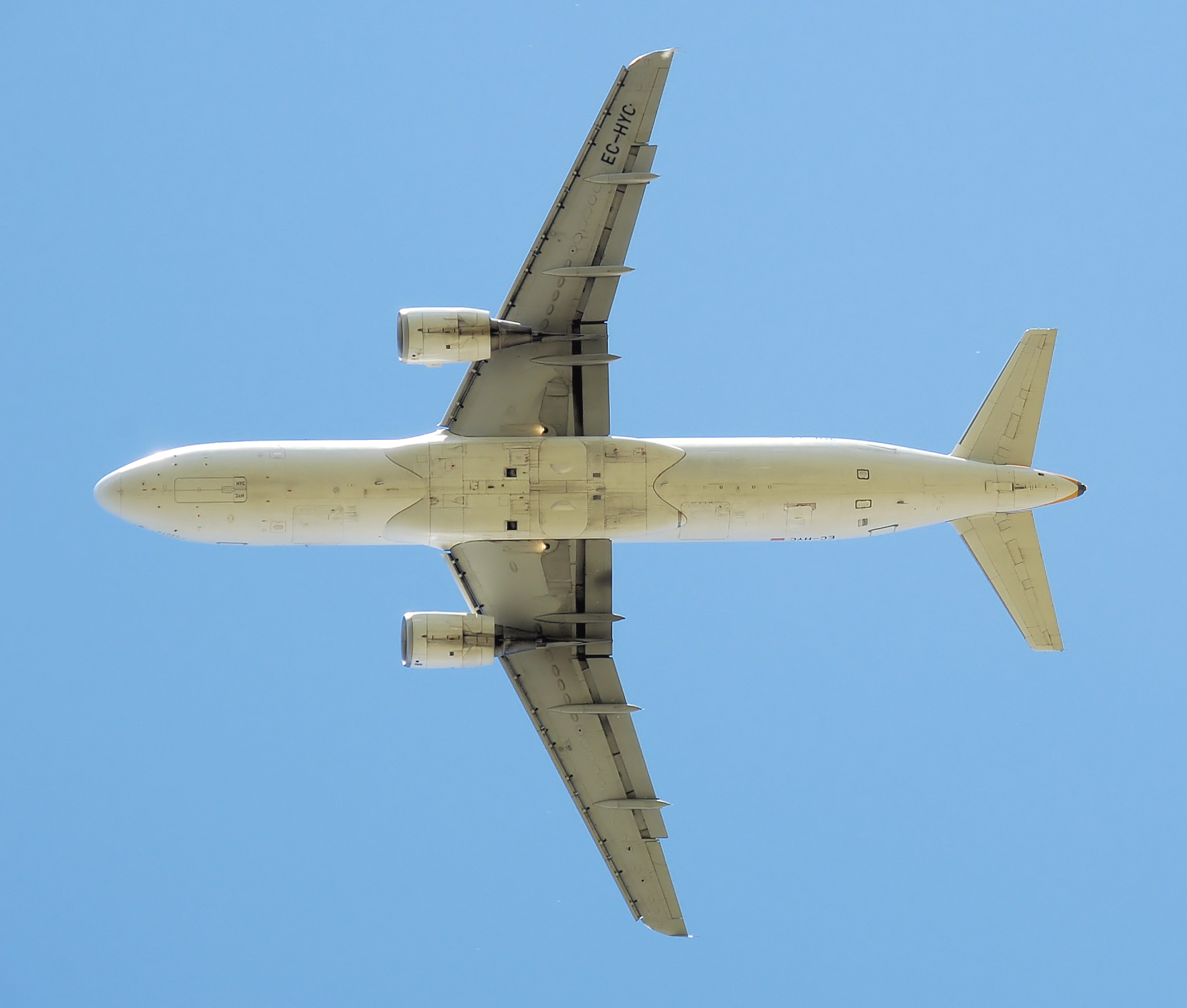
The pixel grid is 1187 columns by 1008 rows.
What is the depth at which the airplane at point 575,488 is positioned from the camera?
87.3 ft

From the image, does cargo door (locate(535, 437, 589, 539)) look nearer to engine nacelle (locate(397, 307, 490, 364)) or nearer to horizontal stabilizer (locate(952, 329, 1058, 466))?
engine nacelle (locate(397, 307, 490, 364))

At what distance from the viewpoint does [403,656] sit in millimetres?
27188

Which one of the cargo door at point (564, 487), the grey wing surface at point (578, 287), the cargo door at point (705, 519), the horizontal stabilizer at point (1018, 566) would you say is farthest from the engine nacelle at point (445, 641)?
the horizontal stabilizer at point (1018, 566)

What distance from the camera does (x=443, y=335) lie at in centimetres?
2652

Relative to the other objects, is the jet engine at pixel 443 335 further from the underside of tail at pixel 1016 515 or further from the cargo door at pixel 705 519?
the underside of tail at pixel 1016 515

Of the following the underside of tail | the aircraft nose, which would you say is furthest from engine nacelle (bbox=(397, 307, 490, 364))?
the underside of tail

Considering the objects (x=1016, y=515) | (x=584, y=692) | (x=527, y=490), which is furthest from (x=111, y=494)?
(x=1016, y=515)

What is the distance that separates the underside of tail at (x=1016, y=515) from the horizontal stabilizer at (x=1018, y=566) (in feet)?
Answer: 0.05

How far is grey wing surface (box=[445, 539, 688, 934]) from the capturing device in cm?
2867

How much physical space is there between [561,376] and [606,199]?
3923 mm

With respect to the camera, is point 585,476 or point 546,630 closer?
point 585,476

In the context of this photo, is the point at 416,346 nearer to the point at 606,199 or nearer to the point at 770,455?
the point at 606,199

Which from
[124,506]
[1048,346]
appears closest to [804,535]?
[1048,346]

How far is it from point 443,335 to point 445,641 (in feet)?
21.1
